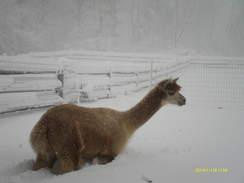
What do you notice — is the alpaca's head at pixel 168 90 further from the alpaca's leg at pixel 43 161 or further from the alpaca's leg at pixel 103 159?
the alpaca's leg at pixel 43 161

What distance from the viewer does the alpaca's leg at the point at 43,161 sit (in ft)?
8.13

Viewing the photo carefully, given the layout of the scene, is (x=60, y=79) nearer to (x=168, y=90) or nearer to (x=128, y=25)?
(x=168, y=90)

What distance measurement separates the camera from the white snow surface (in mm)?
2391

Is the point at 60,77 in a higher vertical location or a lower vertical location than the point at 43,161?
higher

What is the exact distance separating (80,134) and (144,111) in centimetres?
105

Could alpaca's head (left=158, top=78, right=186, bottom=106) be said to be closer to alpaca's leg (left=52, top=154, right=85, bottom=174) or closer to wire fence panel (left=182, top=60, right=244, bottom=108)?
alpaca's leg (left=52, top=154, right=85, bottom=174)

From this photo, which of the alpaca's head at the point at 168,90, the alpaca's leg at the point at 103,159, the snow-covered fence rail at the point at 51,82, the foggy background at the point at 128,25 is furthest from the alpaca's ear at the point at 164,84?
the foggy background at the point at 128,25

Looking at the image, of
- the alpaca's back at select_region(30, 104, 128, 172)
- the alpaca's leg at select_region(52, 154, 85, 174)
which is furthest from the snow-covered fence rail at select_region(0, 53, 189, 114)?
the alpaca's leg at select_region(52, 154, 85, 174)

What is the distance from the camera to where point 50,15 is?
28594 mm

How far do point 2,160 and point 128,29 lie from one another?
32428 millimetres

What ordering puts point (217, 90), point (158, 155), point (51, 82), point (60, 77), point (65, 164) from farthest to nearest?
1. point (217, 90)
2. point (60, 77)
3. point (51, 82)
4. point (158, 155)
5. point (65, 164)

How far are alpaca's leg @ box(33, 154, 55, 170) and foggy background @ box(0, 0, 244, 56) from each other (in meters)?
23.2

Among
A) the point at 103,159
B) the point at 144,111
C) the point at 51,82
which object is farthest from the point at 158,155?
the point at 51,82

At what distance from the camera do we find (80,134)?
8.05ft
